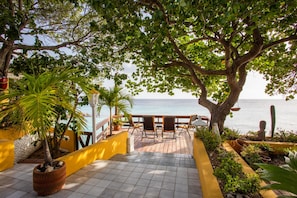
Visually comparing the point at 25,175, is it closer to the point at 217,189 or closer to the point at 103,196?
the point at 103,196

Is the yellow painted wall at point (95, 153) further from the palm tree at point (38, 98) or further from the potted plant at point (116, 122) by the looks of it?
the potted plant at point (116, 122)

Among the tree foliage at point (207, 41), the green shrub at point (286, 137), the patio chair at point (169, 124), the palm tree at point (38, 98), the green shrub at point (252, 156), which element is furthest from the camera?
the patio chair at point (169, 124)

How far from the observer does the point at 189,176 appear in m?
2.92

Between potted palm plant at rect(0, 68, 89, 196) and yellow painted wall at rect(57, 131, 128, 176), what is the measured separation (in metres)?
0.45

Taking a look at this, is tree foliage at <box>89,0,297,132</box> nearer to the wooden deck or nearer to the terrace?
the wooden deck

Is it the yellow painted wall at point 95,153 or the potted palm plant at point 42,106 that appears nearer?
the potted palm plant at point 42,106

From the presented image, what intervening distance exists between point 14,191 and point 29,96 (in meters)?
1.68

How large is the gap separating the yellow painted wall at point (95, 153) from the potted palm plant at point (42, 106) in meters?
0.45

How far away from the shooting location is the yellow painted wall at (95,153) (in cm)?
290

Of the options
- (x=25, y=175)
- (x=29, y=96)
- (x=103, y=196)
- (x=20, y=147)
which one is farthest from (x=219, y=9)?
(x=20, y=147)

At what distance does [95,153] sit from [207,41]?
14.9 feet

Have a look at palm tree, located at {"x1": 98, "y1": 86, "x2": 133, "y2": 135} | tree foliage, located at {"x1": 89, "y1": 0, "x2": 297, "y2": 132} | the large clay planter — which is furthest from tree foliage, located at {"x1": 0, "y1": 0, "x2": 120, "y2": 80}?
the large clay planter

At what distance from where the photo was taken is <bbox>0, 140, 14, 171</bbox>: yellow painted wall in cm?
300

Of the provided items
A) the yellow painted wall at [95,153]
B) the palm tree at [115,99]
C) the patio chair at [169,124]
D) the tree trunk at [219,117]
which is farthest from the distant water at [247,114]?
the patio chair at [169,124]
